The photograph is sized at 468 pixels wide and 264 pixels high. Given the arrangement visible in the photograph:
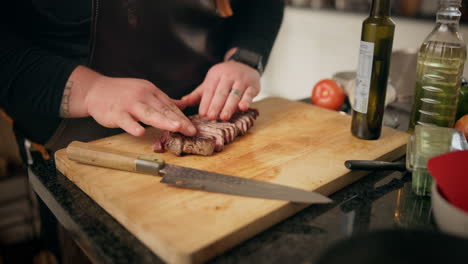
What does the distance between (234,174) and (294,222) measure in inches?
9.7

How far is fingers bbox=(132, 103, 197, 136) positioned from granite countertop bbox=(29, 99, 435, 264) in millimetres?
292

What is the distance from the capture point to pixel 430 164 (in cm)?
84

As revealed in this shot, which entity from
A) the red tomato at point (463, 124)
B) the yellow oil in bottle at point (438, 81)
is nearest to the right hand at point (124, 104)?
the yellow oil in bottle at point (438, 81)

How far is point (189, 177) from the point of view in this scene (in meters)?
0.99

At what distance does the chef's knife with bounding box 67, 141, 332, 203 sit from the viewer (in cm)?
93

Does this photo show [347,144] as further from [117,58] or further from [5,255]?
[5,255]

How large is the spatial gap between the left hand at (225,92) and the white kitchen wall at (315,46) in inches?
86.4

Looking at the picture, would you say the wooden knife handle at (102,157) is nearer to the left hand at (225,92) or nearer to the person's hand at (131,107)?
the person's hand at (131,107)

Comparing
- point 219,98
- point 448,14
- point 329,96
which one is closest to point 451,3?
point 448,14

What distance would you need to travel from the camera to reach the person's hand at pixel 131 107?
3.77 feet

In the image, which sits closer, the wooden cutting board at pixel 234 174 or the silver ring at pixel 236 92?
the wooden cutting board at pixel 234 174

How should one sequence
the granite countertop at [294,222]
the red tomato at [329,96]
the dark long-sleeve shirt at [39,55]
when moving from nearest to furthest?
the granite countertop at [294,222] < the dark long-sleeve shirt at [39,55] < the red tomato at [329,96]

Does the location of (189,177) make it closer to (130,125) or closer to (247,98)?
(130,125)

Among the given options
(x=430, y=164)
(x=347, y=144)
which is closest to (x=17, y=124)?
(x=347, y=144)
